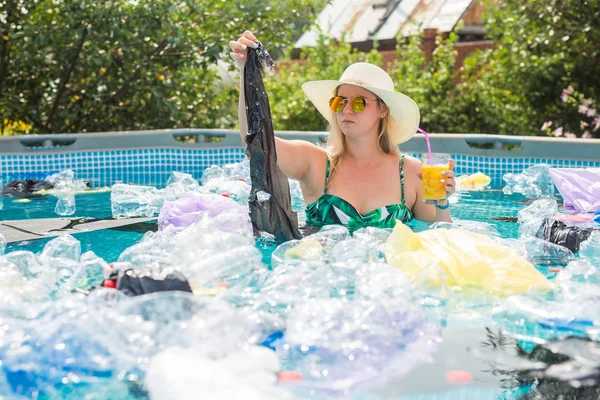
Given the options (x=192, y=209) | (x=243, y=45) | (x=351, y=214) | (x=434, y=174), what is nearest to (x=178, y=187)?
(x=192, y=209)

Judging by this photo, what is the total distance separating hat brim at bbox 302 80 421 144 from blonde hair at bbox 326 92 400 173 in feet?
0.08

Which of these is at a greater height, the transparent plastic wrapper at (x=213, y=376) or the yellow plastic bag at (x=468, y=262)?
the yellow plastic bag at (x=468, y=262)

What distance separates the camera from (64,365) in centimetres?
225

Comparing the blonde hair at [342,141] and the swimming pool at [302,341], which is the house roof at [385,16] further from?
the swimming pool at [302,341]

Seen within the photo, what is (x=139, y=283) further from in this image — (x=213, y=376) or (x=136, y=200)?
(x=136, y=200)

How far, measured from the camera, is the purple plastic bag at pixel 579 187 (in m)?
4.47

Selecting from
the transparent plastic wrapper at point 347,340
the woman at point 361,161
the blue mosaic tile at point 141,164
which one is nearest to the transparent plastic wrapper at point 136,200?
the woman at point 361,161

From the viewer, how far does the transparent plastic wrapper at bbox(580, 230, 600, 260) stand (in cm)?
366

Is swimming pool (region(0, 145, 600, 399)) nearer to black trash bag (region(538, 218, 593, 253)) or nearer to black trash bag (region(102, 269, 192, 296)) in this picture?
black trash bag (region(102, 269, 192, 296))

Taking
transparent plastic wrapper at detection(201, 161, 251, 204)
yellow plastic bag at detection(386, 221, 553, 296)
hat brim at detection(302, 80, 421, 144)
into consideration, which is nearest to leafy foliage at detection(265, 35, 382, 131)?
transparent plastic wrapper at detection(201, 161, 251, 204)

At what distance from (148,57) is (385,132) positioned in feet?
16.1

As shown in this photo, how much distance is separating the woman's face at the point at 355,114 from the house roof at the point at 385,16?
40.8ft

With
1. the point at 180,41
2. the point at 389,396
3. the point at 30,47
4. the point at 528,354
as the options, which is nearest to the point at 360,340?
the point at 389,396

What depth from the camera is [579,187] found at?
457 centimetres
